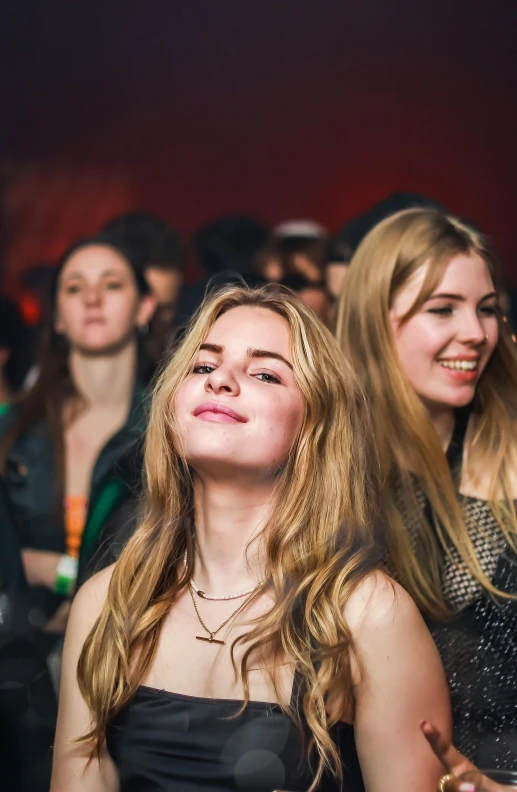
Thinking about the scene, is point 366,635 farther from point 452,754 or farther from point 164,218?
point 164,218

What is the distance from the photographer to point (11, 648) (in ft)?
6.65

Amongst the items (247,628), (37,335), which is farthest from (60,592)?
(247,628)

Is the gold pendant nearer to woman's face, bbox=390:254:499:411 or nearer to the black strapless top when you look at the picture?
the black strapless top

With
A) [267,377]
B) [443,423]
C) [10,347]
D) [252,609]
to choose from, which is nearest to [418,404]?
[443,423]

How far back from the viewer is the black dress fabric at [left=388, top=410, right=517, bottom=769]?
168 cm

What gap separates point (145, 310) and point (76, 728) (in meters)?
1.34

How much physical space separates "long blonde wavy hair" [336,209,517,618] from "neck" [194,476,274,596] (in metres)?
0.32

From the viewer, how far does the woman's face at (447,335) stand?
1.86m

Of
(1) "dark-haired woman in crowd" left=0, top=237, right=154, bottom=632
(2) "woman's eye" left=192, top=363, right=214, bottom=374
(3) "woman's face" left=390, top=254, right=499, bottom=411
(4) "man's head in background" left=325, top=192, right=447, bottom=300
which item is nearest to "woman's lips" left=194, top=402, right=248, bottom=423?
(2) "woman's eye" left=192, top=363, right=214, bottom=374

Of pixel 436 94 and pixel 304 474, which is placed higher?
pixel 436 94

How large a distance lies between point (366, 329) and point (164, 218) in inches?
40.0

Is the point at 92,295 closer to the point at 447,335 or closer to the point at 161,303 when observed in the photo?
the point at 161,303

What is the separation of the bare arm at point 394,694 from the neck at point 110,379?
1289mm

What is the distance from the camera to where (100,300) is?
2.57 m
